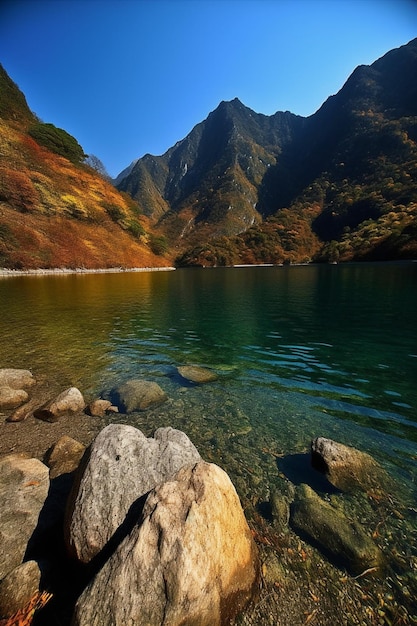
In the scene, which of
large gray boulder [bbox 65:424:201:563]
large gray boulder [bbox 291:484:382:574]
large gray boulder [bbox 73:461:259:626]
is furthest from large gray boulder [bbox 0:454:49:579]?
large gray boulder [bbox 291:484:382:574]

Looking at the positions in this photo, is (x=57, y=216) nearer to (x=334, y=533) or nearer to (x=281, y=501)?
(x=281, y=501)

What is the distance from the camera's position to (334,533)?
5.18 metres

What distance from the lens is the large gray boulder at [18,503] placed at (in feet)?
14.6

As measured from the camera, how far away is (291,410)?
9.84 m

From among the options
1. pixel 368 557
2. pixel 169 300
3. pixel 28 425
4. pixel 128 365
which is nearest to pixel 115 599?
pixel 368 557

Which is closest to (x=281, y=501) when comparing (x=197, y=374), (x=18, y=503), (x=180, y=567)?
(x=180, y=567)

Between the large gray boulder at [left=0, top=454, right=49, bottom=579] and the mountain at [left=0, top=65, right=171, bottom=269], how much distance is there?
83096mm

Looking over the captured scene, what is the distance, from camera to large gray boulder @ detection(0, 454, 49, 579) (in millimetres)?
4449

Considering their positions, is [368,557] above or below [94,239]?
below

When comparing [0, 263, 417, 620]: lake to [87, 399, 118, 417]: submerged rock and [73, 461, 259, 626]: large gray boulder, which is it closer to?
[87, 399, 118, 417]: submerged rock

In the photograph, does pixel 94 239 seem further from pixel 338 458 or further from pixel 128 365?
pixel 338 458

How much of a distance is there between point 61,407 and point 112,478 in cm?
574

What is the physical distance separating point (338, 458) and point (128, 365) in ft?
34.8

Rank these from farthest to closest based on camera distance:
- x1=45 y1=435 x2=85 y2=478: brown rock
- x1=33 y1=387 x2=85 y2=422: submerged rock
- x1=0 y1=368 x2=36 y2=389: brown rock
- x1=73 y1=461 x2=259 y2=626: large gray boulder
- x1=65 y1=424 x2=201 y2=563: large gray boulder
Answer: x1=0 y1=368 x2=36 y2=389: brown rock
x1=33 y1=387 x2=85 y2=422: submerged rock
x1=45 y1=435 x2=85 y2=478: brown rock
x1=65 y1=424 x2=201 y2=563: large gray boulder
x1=73 y1=461 x2=259 y2=626: large gray boulder
